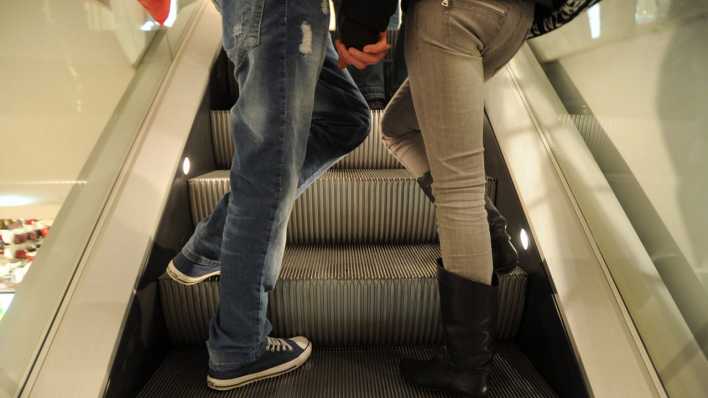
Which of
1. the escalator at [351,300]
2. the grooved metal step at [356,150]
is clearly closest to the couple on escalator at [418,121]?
the escalator at [351,300]

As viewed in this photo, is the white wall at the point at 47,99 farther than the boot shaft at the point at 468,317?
Yes

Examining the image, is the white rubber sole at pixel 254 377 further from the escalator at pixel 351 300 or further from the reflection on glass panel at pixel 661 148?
the reflection on glass panel at pixel 661 148

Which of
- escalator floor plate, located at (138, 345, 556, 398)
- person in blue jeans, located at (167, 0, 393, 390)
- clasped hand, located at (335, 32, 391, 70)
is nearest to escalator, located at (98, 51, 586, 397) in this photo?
escalator floor plate, located at (138, 345, 556, 398)

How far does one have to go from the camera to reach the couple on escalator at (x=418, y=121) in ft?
2.21

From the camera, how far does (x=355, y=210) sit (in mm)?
1300

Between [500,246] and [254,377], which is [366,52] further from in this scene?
[254,377]

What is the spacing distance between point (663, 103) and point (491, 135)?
0.55 metres

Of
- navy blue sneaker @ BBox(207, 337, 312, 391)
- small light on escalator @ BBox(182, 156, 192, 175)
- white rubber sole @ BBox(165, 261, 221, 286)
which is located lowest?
navy blue sneaker @ BBox(207, 337, 312, 391)

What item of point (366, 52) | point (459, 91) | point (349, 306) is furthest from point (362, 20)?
point (349, 306)

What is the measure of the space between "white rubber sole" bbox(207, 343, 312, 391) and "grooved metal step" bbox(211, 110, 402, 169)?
867 mm

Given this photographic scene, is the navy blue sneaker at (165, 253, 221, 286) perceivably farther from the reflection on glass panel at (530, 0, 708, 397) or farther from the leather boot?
the reflection on glass panel at (530, 0, 708, 397)

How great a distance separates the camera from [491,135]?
1361 mm

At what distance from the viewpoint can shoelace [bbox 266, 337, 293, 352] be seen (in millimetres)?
932

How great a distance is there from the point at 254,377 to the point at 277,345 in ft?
0.29
